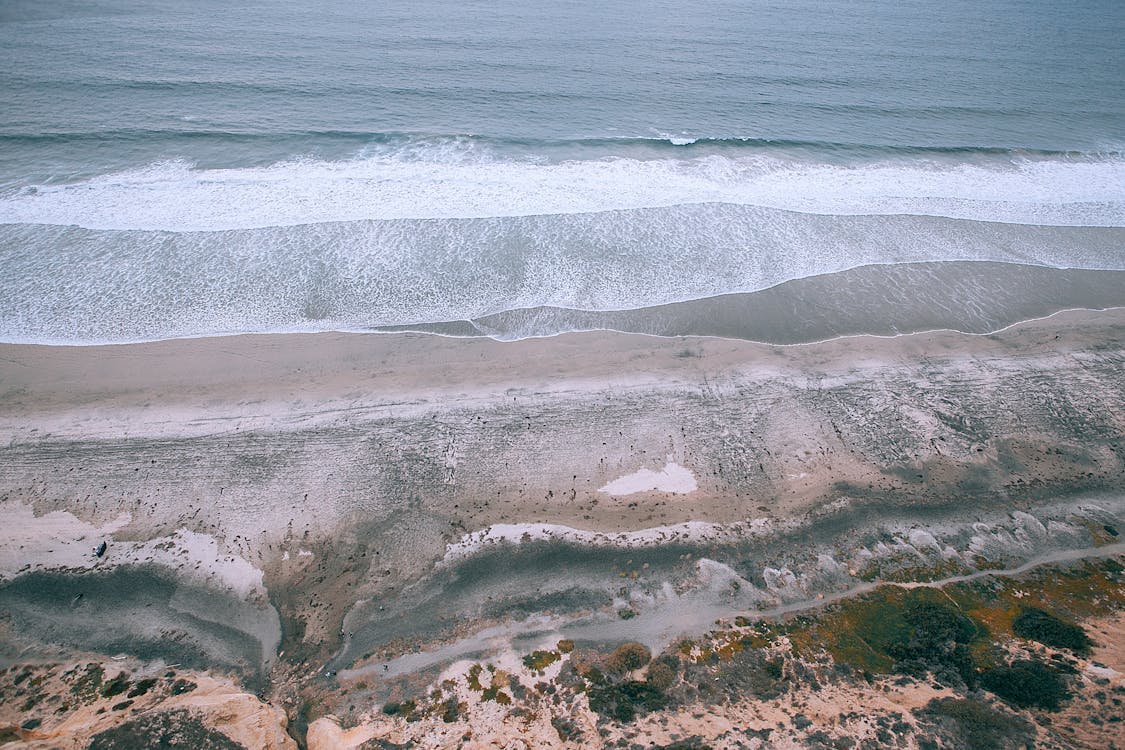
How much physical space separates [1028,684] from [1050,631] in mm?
2141

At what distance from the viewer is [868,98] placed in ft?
150

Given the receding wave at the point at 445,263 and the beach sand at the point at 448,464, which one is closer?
the beach sand at the point at 448,464

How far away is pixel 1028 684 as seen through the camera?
43.6 ft

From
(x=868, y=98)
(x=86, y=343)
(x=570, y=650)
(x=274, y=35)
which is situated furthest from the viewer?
(x=274, y=35)

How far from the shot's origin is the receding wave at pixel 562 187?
1200 inches

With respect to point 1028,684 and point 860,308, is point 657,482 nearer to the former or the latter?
point 1028,684

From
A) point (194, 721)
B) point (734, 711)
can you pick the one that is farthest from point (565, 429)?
point (194, 721)

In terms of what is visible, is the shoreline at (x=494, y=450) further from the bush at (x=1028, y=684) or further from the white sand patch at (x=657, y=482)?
the bush at (x=1028, y=684)

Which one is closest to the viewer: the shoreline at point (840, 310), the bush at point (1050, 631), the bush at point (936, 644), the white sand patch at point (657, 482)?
the bush at point (936, 644)

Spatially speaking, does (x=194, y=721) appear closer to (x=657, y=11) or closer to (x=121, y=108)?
(x=121, y=108)

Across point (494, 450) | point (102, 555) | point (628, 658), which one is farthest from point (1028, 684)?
point (102, 555)

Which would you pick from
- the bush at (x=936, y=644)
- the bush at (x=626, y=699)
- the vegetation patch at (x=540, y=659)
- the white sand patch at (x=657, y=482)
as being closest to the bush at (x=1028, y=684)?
the bush at (x=936, y=644)

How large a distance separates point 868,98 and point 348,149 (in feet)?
137

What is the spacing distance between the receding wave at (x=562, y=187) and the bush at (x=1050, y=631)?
79.9ft
